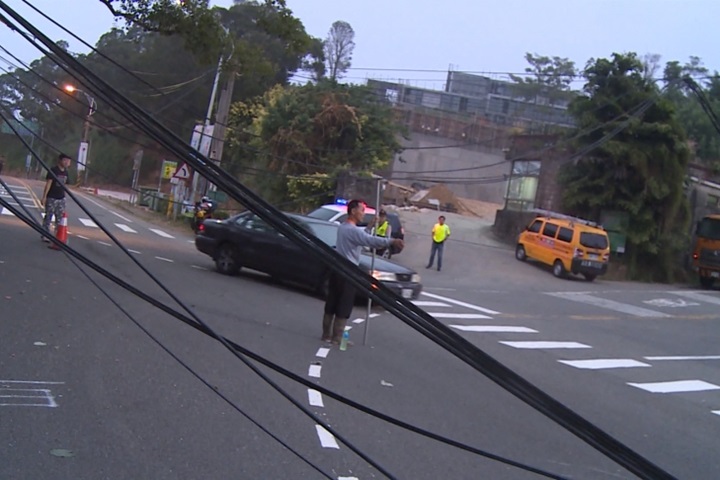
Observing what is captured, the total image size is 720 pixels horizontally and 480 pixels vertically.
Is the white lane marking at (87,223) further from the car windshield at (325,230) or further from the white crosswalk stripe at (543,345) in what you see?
the white crosswalk stripe at (543,345)

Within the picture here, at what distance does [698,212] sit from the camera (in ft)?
124

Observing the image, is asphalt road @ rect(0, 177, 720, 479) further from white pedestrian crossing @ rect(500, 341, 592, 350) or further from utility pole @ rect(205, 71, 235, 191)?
utility pole @ rect(205, 71, 235, 191)

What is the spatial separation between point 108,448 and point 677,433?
228 inches

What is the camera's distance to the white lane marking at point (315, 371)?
873 cm

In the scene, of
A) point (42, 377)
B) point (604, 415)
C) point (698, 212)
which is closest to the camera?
point (42, 377)

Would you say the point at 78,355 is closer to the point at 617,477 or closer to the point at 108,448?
the point at 108,448

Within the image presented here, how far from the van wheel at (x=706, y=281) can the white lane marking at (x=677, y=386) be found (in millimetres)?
23016

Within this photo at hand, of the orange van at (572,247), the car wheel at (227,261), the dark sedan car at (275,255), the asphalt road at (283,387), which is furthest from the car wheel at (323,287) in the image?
the orange van at (572,247)

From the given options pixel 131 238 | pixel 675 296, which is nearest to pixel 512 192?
pixel 675 296

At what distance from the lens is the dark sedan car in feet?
51.2

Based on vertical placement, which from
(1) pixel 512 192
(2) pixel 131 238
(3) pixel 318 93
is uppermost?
(3) pixel 318 93

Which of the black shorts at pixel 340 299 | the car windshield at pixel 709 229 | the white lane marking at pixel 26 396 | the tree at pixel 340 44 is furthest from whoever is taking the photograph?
the tree at pixel 340 44

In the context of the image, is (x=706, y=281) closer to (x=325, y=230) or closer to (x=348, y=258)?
(x=325, y=230)

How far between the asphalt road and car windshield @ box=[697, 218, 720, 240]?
1679cm
